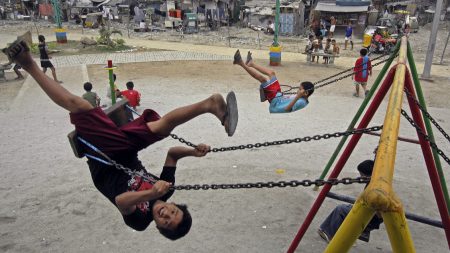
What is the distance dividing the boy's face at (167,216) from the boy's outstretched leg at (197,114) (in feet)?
2.08

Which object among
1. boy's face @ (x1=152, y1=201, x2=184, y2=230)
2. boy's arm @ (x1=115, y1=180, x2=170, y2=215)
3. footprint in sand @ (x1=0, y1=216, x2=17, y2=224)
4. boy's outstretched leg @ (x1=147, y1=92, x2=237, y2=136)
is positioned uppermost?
boy's outstretched leg @ (x1=147, y1=92, x2=237, y2=136)

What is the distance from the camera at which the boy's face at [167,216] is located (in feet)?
8.99

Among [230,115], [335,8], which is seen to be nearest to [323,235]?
[230,115]

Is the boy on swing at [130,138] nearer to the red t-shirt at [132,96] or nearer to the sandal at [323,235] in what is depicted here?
the sandal at [323,235]

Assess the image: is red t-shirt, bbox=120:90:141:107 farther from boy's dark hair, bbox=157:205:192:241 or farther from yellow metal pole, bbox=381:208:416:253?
yellow metal pole, bbox=381:208:416:253

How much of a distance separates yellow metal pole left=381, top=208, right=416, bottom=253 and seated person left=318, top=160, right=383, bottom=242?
2605 millimetres

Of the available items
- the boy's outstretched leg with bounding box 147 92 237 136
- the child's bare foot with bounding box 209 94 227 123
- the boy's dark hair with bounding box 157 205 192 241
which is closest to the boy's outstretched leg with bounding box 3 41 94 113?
the boy's outstretched leg with bounding box 147 92 237 136

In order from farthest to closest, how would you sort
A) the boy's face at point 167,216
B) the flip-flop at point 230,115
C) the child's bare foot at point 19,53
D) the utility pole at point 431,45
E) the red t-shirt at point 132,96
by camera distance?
the utility pole at point 431,45 → the red t-shirt at point 132,96 → the flip-flop at point 230,115 → the boy's face at point 167,216 → the child's bare foot at point 19,53

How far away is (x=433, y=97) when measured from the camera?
9.80 m

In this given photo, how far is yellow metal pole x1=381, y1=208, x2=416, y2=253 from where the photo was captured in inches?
45.6

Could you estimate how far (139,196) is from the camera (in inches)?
102

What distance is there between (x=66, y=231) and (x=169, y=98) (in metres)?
5.32

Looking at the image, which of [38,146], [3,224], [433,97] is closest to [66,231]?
Answer: [3,224]

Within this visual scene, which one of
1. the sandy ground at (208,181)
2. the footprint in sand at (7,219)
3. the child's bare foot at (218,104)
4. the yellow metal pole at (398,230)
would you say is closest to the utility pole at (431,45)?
the sandy ground at (208,181)
